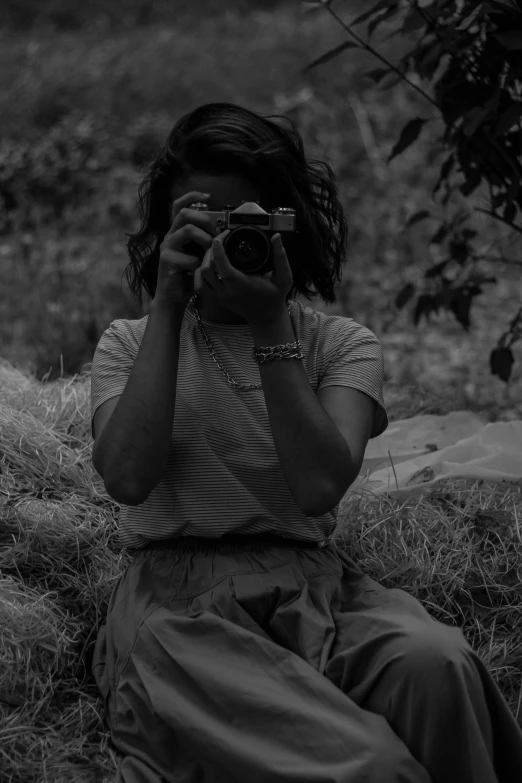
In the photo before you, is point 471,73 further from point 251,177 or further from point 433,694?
point 433,694

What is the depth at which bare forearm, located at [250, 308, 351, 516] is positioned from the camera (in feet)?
5.32

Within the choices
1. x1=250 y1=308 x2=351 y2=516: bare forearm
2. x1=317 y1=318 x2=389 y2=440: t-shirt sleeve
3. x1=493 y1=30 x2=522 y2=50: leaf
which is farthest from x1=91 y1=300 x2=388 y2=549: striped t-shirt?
x1=493 y1=30 x2=522 y2=50: leaf

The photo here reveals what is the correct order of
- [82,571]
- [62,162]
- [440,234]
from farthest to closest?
[62,162], [440,234], [82,571]

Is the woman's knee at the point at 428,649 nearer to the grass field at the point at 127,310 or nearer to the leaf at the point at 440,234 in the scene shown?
the grass field at the point at 127,310

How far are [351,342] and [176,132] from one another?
498 millimetres

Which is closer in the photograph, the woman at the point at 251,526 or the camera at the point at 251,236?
the woman at the point at 251,526

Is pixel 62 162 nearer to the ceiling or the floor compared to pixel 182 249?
nearer to the floor

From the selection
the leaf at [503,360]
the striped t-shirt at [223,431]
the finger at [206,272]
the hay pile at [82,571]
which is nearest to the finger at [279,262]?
the finger at [206,272]

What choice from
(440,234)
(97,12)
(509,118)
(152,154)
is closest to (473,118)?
(509,118)

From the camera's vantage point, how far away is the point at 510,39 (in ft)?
7.44

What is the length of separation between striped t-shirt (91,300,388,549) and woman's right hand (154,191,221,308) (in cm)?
17

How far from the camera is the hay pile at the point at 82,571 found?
175 centimetres

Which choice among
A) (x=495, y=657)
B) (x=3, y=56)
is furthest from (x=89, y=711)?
(x=3, y=56)

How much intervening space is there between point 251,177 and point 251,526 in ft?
1.98
